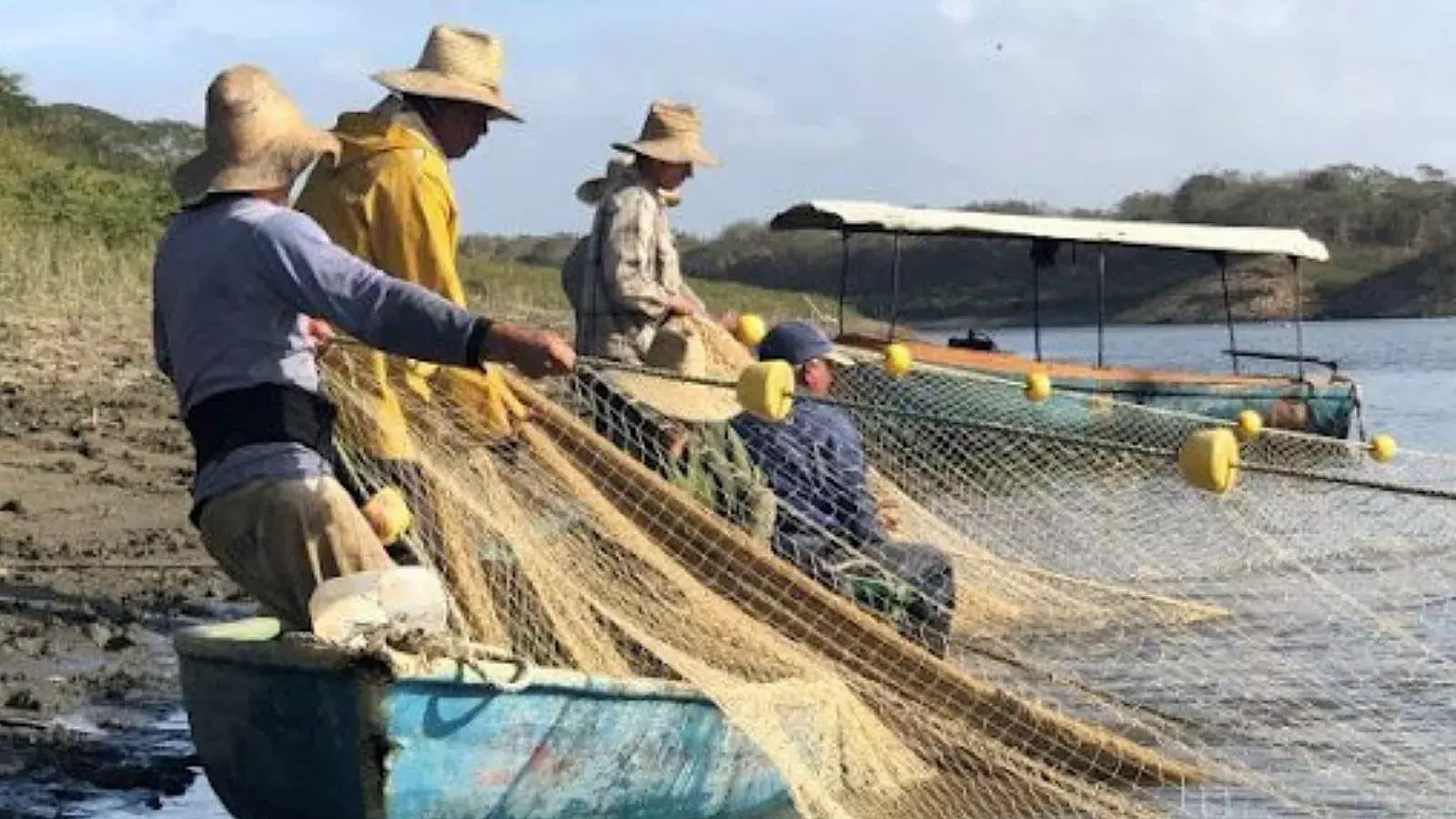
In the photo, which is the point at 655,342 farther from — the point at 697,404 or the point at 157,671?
the point at 157,671

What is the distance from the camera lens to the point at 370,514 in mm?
5348

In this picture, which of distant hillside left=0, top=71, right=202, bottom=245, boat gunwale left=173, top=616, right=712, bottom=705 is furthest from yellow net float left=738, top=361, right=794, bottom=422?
distant hillside left=0, top=71, right=202, bottom=245

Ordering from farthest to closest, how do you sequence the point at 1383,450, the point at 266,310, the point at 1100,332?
the point at 1100,332, the point at 1383,450, the point at 266,310

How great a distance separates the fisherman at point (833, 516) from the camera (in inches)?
280

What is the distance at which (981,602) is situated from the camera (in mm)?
8211

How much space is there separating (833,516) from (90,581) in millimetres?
4075

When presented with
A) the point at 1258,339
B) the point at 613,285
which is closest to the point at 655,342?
the point at 613,285

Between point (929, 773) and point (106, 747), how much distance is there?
2621 millimetres

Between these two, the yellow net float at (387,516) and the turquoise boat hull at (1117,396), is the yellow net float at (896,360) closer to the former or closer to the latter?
the yellow net float at (387,516)

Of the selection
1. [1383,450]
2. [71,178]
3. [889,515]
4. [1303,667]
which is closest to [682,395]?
[889,515]

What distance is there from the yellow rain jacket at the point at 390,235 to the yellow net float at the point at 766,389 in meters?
0.77

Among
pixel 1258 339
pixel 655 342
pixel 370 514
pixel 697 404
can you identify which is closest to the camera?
pixel 370 514

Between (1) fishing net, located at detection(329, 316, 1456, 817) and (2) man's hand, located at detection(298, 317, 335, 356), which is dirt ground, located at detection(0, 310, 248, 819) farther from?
(2) man's hand, located at detection(298, 317, 335, 356)

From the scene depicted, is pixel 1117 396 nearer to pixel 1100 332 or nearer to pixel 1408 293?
pixel 1100 332
